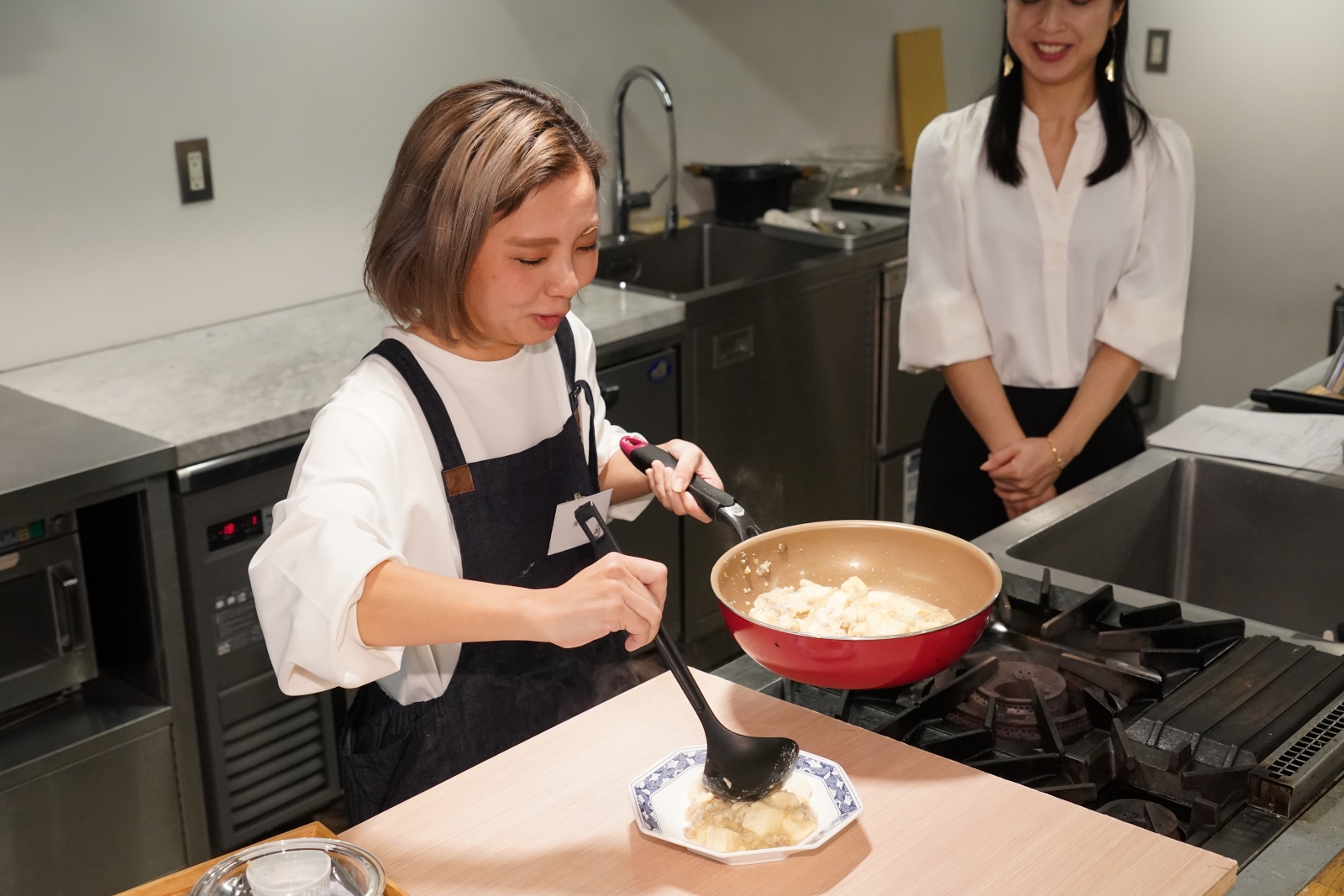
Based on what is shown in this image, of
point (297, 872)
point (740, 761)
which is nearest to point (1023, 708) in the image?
point (740, 761)

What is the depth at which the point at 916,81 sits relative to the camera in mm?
4285

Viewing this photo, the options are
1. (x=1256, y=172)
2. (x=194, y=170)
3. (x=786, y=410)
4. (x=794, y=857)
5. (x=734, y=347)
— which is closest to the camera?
(x=794, y=857)

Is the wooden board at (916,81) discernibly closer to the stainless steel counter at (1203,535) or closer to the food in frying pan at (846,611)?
the stainless steel counter at (1203,535)

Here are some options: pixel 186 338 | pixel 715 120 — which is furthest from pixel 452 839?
pixel 715 120

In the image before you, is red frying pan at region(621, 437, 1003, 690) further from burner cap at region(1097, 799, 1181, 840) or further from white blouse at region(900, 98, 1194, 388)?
white blouse at region(900, 98, 1194, 388)

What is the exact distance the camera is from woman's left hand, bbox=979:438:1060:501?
6.89ft

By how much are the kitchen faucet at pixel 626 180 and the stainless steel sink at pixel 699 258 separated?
0.05m

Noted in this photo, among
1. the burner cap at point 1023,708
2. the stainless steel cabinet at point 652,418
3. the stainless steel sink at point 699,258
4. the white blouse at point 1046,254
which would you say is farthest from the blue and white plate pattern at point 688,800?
the stainless steel sink at point 699,258

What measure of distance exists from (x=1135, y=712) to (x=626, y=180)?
242cm

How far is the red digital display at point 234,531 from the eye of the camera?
87.8 inches

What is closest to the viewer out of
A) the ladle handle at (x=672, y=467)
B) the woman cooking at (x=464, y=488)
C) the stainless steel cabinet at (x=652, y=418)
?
the woman cooking at (x=464, y=488)

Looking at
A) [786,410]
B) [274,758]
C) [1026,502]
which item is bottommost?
[274,758]

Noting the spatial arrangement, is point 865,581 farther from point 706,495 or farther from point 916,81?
point 916,81

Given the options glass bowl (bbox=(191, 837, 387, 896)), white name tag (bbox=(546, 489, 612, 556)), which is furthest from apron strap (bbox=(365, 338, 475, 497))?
glass bowl (bbox=(191, 837, 387, 896))
